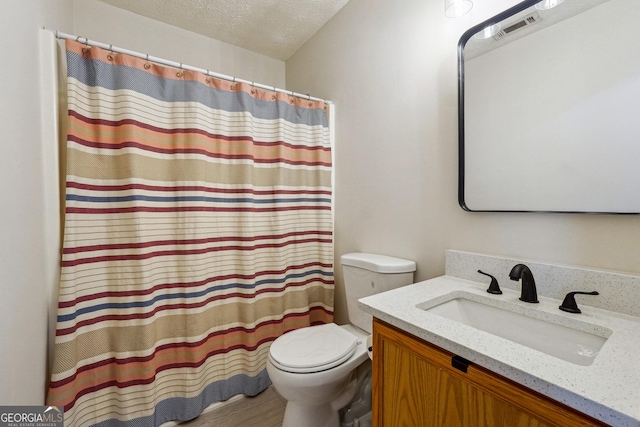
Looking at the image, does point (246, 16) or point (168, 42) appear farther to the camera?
point (168, 42)

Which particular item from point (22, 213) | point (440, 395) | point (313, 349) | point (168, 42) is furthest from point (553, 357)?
point (168, 42)

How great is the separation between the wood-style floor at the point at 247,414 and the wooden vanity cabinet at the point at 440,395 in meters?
0.90

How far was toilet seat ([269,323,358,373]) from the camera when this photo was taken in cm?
117

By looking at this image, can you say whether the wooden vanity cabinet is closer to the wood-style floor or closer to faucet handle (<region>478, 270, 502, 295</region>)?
faucet handle (<region>478, 270, 502, 295</region>)

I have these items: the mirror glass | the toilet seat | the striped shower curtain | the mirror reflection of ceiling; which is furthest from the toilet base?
the mirror reflection of ceiling

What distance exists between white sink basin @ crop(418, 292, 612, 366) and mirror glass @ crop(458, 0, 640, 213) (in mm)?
381

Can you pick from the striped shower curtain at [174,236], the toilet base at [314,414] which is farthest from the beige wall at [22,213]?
the toilet base at [314,414]

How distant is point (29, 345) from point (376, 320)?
3.92ft

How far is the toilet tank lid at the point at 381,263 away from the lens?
135cm

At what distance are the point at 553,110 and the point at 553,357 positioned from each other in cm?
82

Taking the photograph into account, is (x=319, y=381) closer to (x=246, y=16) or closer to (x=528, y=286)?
(x=528, y=286)

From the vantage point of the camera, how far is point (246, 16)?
6.22ft

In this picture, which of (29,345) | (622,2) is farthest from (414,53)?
(29,345)

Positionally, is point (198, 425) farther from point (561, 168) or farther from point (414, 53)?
point (414, 53)
